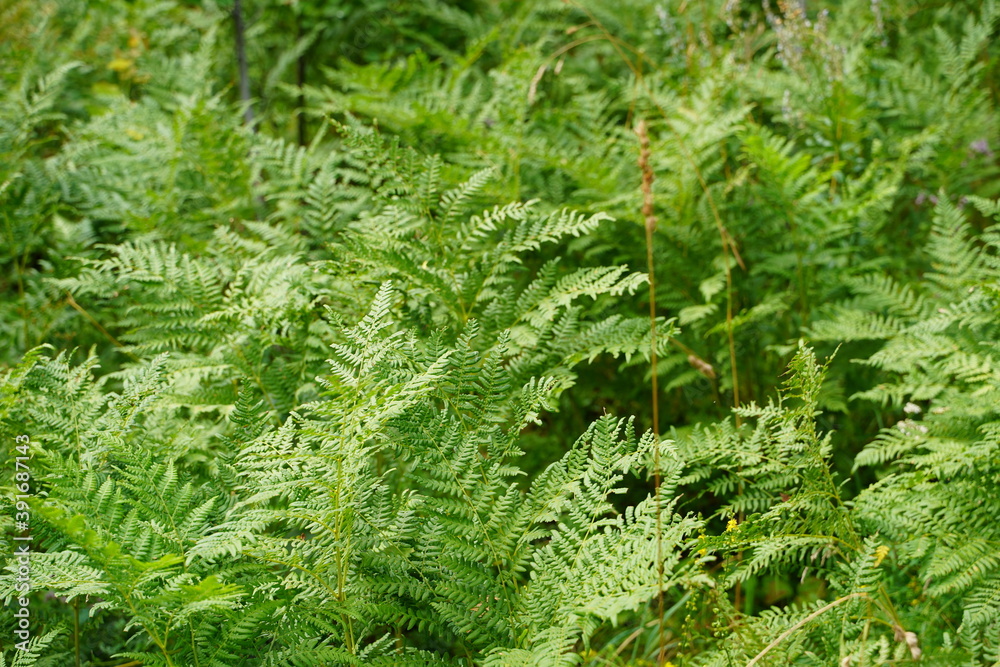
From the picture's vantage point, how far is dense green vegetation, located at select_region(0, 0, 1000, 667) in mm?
1398

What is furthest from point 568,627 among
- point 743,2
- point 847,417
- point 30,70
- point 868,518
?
point 743,2

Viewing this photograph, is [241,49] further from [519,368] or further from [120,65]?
[519,368]

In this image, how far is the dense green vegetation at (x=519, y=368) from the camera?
140 cm

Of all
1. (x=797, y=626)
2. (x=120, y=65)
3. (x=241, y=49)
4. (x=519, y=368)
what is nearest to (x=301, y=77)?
(x=241, y=49)

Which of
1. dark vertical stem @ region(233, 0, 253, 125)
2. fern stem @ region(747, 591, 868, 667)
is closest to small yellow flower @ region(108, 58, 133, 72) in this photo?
dark vertical stem @ region(233, 0, 253, 125)

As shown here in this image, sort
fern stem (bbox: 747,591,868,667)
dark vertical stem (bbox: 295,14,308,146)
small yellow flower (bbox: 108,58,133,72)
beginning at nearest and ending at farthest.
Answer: fern stem (bbox: 747,591,868,667) → small yellow flower (bbox: 108,58,133,72) → dark vertical stem (bbox: 295,14,308,146)

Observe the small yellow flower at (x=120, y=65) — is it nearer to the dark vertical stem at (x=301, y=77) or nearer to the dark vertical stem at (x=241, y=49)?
the dark vertical stem at (x=241, y=49)

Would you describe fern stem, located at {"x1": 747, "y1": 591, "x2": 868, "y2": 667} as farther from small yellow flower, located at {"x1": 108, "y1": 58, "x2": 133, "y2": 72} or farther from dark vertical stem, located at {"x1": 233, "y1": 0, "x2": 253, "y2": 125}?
small yellow flower, located at {"x1": 108, "y1": 58, "x2": 133, "y2": 72}

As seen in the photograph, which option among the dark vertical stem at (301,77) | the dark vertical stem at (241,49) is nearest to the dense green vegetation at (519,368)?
the dark vertical stem at (241,49)

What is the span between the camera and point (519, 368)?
6.41 ft

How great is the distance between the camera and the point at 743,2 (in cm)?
414

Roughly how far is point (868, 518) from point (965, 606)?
24cm

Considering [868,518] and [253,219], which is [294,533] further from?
[253,219]

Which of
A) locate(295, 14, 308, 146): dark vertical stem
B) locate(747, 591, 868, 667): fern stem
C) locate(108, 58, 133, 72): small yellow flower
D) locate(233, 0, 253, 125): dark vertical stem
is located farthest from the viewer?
locate(295, 14, 308, 146): dark vertical stem
